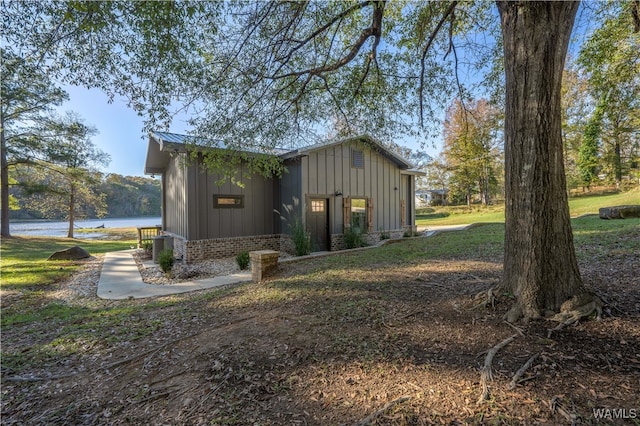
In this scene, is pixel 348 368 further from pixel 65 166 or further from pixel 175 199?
pixel 65 166

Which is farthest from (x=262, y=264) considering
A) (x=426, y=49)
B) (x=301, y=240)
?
(x=426, y=49)

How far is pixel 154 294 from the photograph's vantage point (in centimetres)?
607

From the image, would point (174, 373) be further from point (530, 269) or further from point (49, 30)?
point (49, 30)

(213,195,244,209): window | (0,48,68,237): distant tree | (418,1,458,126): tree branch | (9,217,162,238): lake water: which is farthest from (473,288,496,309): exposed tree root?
(9,217,162,238): lake water

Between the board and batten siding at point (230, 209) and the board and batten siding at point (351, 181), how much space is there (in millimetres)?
1804

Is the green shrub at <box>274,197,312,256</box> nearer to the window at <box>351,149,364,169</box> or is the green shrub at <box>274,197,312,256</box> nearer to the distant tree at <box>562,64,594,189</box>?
the window at <box>351,149,364,169</box>

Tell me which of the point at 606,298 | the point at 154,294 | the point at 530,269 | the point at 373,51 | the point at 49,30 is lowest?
the point at 154,294

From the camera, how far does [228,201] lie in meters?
10.0

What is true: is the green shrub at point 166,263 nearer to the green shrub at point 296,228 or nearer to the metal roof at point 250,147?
the metal roof at point 250,147

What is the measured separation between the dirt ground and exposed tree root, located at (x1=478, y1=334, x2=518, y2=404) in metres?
0.03

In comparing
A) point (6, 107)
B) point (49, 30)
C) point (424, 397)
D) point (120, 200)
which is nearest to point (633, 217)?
point (424, 397)

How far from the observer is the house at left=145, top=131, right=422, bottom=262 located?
942 centimetres

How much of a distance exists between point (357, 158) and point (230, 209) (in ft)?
17.0

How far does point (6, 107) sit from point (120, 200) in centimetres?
4053
